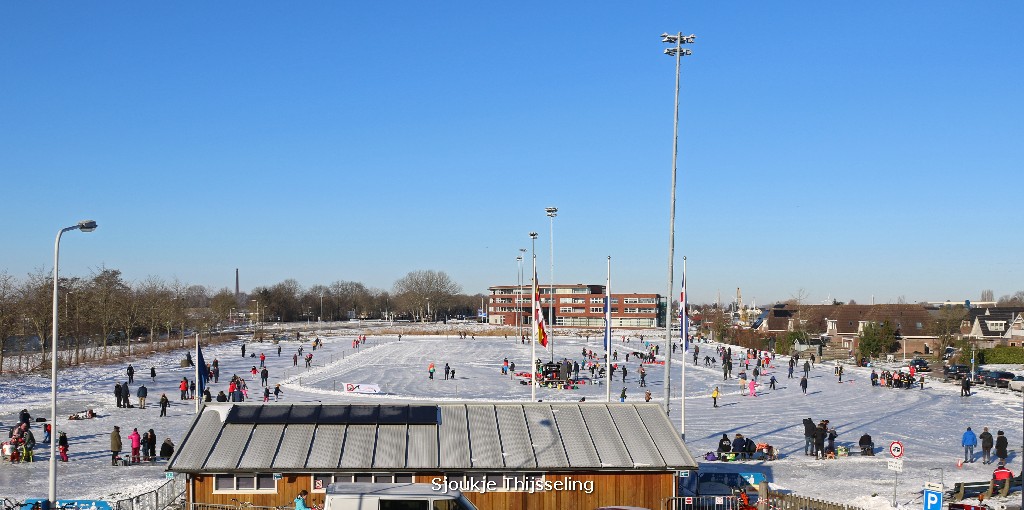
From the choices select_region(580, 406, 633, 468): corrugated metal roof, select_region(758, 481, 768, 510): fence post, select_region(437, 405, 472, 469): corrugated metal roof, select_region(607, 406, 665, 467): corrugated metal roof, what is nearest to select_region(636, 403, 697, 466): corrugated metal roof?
select_region(607, 406, 665, 467): corrugated metal roof

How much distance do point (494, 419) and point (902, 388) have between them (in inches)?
1525

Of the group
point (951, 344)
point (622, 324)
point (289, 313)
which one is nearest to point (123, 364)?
point (951, 344)

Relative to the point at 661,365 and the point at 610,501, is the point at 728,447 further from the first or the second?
the point at 661,365

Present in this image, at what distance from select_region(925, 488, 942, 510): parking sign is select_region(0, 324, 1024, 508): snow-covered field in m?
2.79

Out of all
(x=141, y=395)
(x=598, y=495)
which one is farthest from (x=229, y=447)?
(x=141, y=395)

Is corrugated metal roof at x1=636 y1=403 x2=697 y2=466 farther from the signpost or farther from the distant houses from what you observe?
the distant houses

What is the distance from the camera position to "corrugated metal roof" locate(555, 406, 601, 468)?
1638cm

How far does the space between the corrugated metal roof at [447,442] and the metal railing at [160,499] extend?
160 cm

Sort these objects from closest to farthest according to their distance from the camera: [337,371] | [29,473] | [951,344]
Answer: [29,473] → [337,371] → [951,344]

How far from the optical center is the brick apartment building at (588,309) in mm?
155875

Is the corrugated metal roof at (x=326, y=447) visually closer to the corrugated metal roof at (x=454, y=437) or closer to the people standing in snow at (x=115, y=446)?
the corrugated metal roof at (x=454, y=437)

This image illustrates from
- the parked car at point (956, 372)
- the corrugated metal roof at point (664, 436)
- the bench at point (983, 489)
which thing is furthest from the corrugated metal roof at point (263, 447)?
the parked car at point (956, 372)

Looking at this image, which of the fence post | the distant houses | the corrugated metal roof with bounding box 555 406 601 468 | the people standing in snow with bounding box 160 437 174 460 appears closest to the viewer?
the corrugated metal roof with bounding box 555 406 601 468

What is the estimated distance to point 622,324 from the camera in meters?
157
